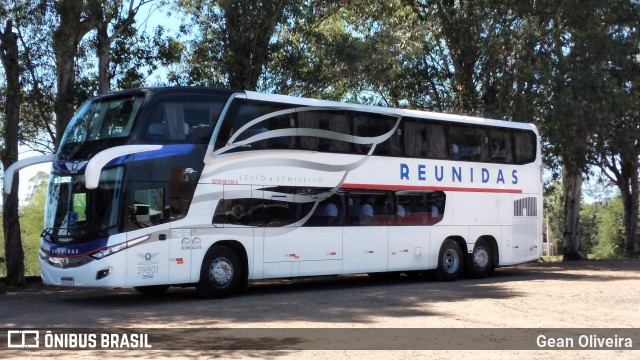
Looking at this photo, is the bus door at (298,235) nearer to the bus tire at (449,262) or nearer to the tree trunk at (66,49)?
the bus tire at (449,262)

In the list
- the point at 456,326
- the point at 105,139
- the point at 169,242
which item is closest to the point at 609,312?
the point at 456,326

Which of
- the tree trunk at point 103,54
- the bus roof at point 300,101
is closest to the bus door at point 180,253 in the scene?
the bus roof at point 300,101

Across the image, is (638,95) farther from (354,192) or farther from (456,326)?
(456,326)

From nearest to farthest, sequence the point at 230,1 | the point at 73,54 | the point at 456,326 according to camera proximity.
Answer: the point at 456,326, the point at 73,54, the point at 230,1

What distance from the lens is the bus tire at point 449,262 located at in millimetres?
20703

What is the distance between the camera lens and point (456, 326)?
1209 cm

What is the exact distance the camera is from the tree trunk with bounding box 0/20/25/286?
1958 centimetres

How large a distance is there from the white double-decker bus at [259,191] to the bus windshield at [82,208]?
23 mm

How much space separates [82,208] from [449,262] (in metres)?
10.3

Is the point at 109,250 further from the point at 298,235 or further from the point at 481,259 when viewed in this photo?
the point at 481,259

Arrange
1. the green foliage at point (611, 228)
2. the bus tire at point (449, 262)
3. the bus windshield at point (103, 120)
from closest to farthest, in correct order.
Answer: the bus windshield at point (103, 120)
the bus tire at point (449, 262)
the green foliage at point (611, 228)

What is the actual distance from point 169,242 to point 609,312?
814 cm

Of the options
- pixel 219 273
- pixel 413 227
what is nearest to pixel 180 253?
pixel 219 273

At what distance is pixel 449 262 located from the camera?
21125 mm
